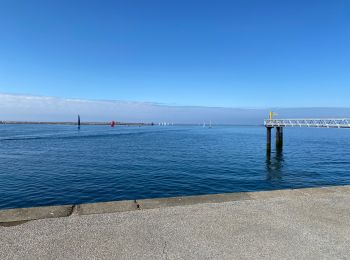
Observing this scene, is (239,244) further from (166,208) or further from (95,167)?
(95,167)

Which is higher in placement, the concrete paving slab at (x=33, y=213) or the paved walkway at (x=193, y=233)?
the concrete paving slab at (x=33, y=213)

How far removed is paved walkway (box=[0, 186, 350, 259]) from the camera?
446 cm

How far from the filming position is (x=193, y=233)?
5.18 metres

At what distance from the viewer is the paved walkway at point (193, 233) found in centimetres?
446

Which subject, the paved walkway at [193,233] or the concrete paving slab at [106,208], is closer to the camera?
the paved walkway at [193,233]

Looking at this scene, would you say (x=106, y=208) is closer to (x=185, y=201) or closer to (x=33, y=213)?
(x=33, y=213)

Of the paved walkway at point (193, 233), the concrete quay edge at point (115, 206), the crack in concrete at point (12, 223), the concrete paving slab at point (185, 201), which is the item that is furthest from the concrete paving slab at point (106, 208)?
the crack in concrete at point (12, 223)

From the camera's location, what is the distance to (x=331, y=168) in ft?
84.4

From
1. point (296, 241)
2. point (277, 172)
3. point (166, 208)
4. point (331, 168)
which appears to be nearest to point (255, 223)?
point (296, 241)

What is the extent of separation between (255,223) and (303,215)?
4.53 ft

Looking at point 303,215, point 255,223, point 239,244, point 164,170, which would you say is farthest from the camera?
point 164,170

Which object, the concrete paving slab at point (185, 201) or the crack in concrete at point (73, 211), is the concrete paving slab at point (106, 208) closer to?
the crack in concrete at point (73, 211)

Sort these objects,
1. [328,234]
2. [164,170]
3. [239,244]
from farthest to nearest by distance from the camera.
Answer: [164,170] → [328,234] → [239,244]

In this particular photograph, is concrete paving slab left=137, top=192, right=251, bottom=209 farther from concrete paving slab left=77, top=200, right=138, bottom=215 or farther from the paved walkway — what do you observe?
concrete paving slab left=77, top=200, right=138, bottom=215
